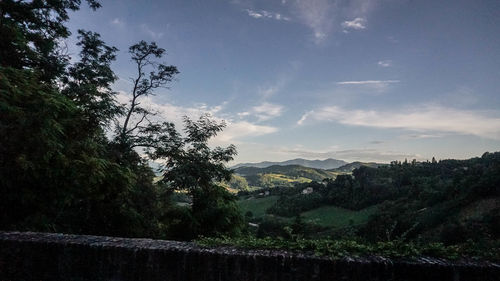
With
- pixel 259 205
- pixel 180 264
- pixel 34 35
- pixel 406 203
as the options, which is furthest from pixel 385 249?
pixel 259 205

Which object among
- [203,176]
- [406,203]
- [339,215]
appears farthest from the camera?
[339,215]

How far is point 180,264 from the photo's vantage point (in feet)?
12.0

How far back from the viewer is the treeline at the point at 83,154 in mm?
6746

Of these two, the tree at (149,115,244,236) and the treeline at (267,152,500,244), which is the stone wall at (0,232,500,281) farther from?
the tree at (149,115,244,236)

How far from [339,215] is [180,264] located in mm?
67791

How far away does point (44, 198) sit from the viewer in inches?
324

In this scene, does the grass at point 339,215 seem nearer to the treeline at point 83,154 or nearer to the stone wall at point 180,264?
the treeline at point 83,154

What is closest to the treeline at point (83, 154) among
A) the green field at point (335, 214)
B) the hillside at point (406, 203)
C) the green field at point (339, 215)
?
the hillside at point (406, 203)

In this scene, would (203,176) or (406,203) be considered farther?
(406,203)

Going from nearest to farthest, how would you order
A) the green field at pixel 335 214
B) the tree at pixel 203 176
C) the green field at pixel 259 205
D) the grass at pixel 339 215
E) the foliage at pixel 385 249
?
the foliage at pixel 385 249, the tree at pixel 203 176, the grass at pixel 339 215, the green field at pixel 335 214, the green field at pixel 259 205

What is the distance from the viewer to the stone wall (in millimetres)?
3226

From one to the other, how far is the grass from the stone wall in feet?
183

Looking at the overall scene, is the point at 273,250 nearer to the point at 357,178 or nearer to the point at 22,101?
the point at 22,101

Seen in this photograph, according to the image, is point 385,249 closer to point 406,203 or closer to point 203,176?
point 203,176
